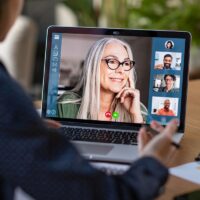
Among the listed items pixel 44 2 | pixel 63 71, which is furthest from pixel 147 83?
pixel 44 2

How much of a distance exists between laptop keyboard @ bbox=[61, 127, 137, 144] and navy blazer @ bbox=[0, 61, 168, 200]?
555 millimetres

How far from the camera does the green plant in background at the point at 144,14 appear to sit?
141 inches

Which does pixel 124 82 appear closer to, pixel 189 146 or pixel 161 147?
pixel 189 146

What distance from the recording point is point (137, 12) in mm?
3684

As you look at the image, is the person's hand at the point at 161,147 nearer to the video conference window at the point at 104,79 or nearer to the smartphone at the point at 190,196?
the smartphone at the point at 190,196

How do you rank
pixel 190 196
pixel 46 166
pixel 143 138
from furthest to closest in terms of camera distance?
1. pixel 190 196
2. pixel 143 138
3. pixel 46 166

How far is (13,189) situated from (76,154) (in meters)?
0.18

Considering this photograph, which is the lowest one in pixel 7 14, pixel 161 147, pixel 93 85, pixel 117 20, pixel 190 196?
pixel 190 196

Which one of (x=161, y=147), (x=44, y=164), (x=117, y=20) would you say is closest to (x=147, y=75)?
(x=161, y=147)

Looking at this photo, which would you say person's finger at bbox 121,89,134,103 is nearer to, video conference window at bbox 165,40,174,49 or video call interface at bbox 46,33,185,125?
video call interface at bbox 46,33,185,125

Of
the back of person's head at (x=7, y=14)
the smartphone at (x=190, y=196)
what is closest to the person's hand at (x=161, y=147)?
the smartphone at (x=190, y=196)

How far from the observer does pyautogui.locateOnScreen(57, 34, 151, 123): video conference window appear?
1567 millimetres

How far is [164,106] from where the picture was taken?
1.57 meters

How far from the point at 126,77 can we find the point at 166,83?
117mm
